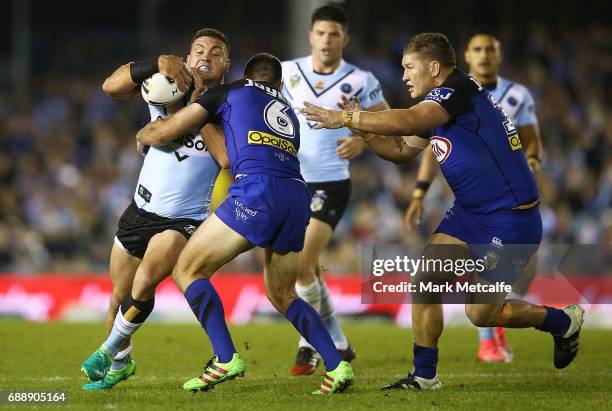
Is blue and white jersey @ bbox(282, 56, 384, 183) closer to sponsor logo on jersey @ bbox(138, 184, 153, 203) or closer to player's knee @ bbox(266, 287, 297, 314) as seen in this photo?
sponsor logo on jersey @ bbox(138, 184, 153, 203)

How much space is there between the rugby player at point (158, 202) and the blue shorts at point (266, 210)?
47 centimetres

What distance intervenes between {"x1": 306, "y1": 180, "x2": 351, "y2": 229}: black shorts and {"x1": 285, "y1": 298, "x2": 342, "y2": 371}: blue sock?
8.07 ft

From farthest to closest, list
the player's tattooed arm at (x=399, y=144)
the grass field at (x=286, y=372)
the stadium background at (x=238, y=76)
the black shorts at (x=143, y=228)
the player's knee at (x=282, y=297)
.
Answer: the stadium background at (x=238, y=76) → the player's tattooed arm at (x=399, y=144) → the black shorts at (x=143, y=228) → the player's knee at (x=282, y=297) → the grass field at (x=286, y=372)

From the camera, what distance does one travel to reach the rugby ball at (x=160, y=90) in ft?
24.9

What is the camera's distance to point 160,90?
25.0ft

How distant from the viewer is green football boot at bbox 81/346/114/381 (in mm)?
7590

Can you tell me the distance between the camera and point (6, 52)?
95.3 feet

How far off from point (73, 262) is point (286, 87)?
A: 901cm

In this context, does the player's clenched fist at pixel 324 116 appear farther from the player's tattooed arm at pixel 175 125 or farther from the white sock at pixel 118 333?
the white sock at pixel 118 333

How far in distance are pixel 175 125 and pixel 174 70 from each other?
0.45 m

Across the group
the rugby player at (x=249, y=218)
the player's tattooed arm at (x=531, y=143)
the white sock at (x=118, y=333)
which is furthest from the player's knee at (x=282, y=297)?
the player's tattooed arm at (x=531, y=143)

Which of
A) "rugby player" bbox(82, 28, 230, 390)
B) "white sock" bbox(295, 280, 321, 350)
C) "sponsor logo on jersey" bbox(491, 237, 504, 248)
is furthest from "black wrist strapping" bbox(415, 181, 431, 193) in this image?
"rugby player" bbox(82, 28, 230, 390)

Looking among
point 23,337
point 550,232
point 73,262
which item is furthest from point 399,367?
point 73,262

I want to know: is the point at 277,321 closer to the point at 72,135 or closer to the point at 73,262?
the point at 73,262
